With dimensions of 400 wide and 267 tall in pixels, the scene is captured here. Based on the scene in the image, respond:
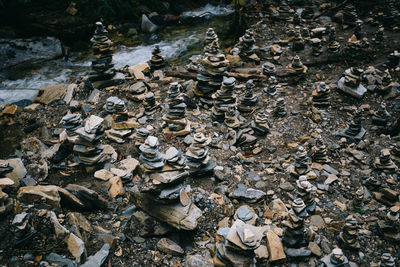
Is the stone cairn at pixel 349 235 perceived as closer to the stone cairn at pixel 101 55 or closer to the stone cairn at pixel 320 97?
the stone cairn at pixel 320 97

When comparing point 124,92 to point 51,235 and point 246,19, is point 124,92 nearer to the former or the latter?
point 51,235

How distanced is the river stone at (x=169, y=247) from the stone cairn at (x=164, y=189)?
28cm

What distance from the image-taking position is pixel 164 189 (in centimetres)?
493

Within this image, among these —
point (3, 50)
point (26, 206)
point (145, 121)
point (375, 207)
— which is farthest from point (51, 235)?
point (3, 50)

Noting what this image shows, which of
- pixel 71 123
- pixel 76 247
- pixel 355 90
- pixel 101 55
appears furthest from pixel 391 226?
pixel 101 55

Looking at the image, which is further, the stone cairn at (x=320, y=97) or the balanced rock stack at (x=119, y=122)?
the stone cairn at (x=320, y=97)

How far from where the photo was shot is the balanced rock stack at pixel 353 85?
28.7 feet

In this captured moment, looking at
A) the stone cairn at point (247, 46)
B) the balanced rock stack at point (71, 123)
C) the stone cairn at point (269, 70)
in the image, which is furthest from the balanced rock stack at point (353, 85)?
the balanced rock stack at point (71, 123)

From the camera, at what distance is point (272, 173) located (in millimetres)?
6605

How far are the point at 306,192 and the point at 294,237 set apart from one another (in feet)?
3.09

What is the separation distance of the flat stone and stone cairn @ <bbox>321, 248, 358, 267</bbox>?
0.66 meters

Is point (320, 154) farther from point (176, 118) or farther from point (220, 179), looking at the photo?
point (176, 118)

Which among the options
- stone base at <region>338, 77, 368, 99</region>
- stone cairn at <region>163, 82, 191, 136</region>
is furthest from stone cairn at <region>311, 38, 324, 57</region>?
stone cairn at <region>163, 82, 191, 136</region>

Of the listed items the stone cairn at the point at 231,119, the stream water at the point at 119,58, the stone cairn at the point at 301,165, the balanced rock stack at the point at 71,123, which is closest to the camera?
the stone cairn at the point at 301,165
